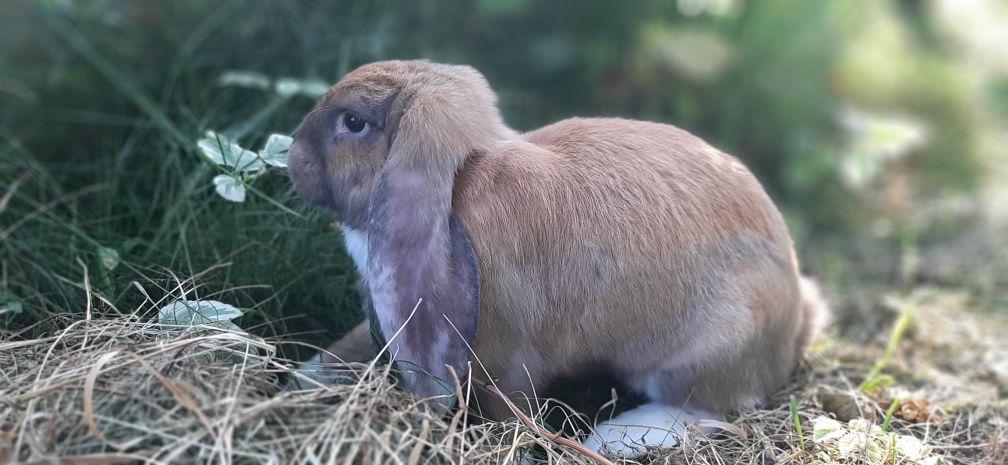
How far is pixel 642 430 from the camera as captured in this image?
279 cm

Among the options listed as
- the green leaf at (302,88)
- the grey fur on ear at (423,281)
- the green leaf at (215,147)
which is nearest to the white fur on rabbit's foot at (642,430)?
the grey fur on ear at (423,281)

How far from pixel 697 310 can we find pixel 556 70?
3.03 meters

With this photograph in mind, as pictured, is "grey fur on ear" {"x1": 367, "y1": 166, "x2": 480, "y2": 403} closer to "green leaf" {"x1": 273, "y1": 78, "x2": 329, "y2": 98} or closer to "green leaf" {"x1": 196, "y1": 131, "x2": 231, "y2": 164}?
"green leaf" {"x1": 196, "y1": 131, "x2": 231, "y2": 164}

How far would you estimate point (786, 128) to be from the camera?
5.42 meters

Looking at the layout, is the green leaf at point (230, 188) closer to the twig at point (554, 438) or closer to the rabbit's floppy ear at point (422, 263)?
the rabbit's floppy ear at point (422, 263)

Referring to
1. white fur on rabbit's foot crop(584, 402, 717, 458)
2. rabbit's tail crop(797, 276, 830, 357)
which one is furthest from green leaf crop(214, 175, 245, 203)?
rabbit's tail crop(797, 276, 830, 357)

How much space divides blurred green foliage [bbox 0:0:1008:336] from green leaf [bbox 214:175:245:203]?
0.30 meters

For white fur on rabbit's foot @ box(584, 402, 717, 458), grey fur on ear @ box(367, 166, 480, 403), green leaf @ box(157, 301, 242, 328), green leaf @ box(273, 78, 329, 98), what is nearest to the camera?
grey fur on ear @ box(367, 166, 480, 403)

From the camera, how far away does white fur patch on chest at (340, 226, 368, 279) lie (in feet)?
8.88

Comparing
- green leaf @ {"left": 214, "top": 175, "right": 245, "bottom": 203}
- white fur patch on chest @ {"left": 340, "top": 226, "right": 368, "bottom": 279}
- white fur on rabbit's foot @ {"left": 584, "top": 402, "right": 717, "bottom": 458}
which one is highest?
green leaf @ {"left": 214, "top": 175, "right": 245, "bottom": 203}

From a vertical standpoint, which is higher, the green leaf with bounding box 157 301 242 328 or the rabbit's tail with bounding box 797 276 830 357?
the green leaf with bounding box 157 301 242 328

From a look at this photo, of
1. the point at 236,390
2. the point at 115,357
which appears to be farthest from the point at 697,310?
the point at 115,357

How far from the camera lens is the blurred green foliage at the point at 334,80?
10.3ft

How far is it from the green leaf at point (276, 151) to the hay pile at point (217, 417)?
61 cm
